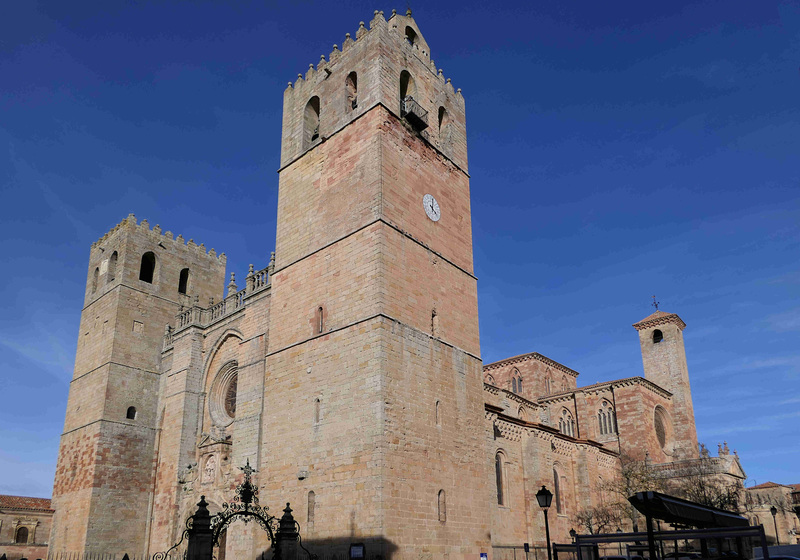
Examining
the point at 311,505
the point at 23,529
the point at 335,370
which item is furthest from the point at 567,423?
the point at 23,529

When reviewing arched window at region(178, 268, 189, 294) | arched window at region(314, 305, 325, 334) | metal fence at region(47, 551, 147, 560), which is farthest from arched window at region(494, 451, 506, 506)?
arched window at region(178, 268, 189, 294)

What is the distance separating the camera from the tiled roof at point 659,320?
46.5 metres

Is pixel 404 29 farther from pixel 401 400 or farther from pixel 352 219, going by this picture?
pixel 401 400

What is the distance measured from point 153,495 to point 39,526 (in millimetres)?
7682

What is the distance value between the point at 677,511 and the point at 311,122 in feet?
57.7

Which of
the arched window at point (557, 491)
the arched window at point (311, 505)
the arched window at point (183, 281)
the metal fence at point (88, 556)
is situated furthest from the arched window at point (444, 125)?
the metal fence at point (88, 556)

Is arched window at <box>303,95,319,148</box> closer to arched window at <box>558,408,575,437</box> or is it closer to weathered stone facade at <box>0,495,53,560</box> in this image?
weathered stone facade at <box>0,495,53,560</box>

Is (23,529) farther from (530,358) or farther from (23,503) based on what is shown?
(530,358)

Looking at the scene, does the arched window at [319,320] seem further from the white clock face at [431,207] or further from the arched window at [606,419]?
the arched window at [606,419]

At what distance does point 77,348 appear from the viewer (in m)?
31.1

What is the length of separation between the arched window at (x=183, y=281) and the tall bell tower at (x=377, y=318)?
12119 mm

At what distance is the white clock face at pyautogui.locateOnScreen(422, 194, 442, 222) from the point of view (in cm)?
2098

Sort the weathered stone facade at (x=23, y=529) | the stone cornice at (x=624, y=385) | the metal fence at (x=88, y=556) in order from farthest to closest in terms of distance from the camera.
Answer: the stone cornice at (x=624, y=385) < the weathered stone facade at (x=23, y=529) < the metal fence at (x=88, y=556)

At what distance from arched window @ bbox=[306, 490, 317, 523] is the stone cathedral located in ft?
0.20
